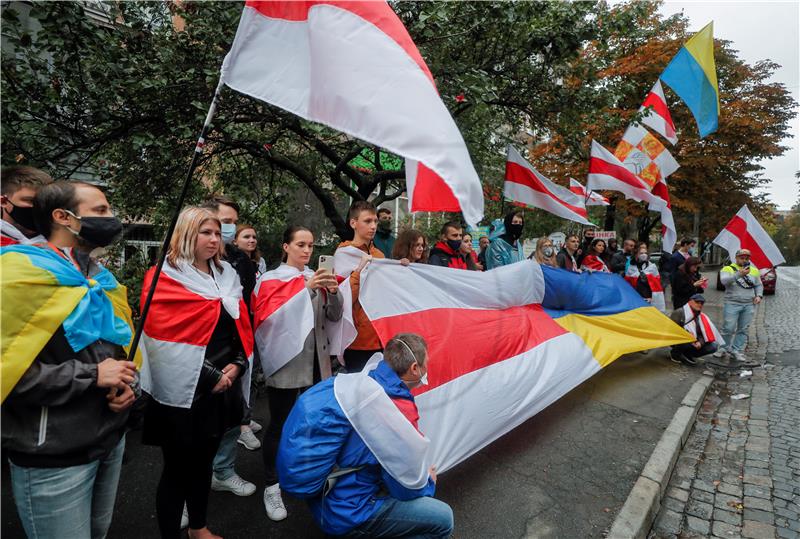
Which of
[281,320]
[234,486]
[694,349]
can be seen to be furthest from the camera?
[694,349]

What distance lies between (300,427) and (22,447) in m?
1.04

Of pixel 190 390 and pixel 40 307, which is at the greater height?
pixel 40 307

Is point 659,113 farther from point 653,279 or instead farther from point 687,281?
point 653,279

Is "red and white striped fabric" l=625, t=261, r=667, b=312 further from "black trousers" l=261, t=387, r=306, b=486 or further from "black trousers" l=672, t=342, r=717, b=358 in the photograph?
"black trousers" l=261, t=387, r=306, b=486

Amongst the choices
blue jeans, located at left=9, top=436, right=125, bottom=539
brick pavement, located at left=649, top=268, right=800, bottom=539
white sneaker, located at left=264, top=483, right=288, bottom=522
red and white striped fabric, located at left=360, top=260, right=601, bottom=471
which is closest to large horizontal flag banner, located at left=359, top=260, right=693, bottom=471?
red and white striped fabric, located at left=360, top=260, right=601, bottom=471

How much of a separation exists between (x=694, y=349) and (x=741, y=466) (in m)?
3.19

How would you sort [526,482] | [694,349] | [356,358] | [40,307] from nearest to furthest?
[40,307] < [356,358] < [526,482] < [694,349]

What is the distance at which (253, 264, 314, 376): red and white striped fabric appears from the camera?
2891 millimetres

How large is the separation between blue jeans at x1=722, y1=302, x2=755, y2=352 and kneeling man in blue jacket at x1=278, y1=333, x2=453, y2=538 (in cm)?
746

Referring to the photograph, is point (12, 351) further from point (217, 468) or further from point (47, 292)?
point (217, 468)

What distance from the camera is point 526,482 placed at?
139 inches

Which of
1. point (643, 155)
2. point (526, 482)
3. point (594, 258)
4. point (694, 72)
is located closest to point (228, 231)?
point (526, 482)

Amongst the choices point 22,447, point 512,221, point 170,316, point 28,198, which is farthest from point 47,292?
point 512,221

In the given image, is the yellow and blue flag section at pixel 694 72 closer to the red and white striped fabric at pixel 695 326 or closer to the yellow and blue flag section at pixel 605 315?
the red and white striped fabric at pixel 695 326
